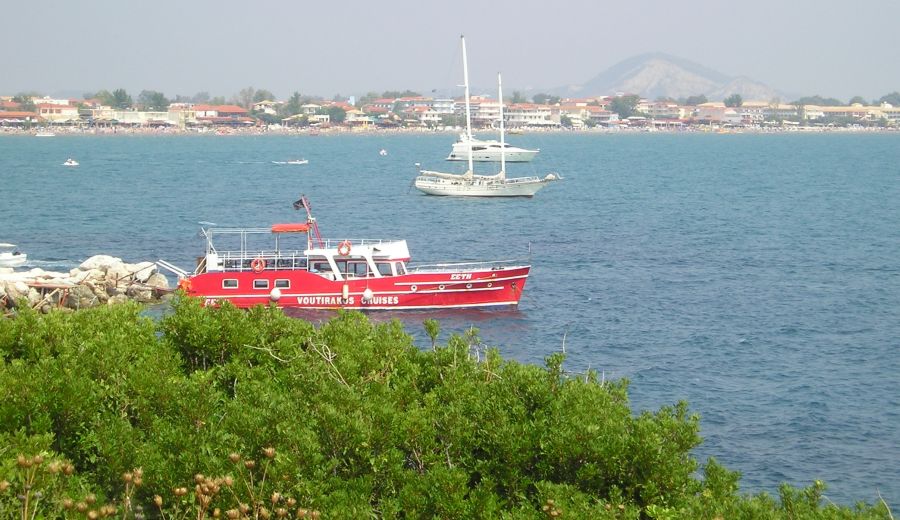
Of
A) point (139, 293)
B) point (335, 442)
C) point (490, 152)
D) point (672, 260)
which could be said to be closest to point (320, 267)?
point (139, 293)

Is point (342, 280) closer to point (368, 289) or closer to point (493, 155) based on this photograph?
point (368, 289)

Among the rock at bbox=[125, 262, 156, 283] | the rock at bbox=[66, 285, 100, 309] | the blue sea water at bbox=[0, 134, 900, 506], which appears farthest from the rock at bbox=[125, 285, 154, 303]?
the blue sea water at bbox=[0, 134, 900, 506]

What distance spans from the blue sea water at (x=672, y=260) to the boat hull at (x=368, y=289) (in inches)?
43.0

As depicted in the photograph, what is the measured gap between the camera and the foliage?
14.7 meters

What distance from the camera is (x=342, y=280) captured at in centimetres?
4272

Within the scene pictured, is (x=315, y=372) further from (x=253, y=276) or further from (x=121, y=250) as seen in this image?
(x=121, y=250)

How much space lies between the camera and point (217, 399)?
1767cm

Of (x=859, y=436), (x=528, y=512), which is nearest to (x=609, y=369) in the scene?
(x=859, y=436)

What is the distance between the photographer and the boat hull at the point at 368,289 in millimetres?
42031

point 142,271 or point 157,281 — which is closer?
point 142,271

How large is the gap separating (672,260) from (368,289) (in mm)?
22650

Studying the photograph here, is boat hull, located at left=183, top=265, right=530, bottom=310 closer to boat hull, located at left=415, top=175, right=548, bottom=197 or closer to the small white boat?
the small white boat

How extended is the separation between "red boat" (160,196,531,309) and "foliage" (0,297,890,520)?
21.8 metres

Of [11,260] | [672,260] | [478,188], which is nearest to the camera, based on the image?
[11,260]
